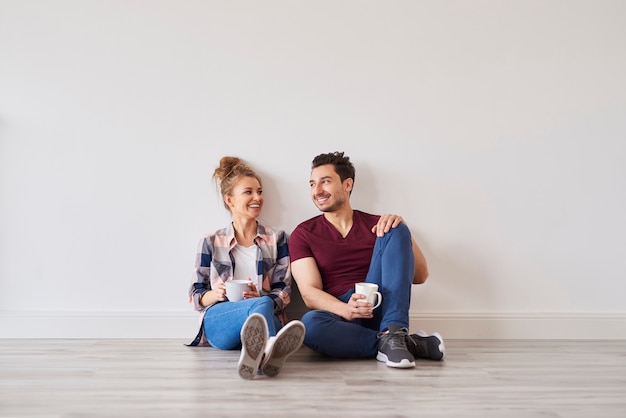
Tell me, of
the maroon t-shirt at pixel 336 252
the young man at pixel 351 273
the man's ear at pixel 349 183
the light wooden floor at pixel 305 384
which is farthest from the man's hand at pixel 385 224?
the light wooden floor at pixel 305 384

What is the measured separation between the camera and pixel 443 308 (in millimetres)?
2799

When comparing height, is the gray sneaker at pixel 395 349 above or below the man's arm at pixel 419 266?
below

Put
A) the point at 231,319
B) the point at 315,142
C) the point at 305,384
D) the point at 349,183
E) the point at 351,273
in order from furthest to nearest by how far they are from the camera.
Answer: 1. the point at 315,142
2. the point at 349,183
3. the point at 351,273
4. the point at 231,319
5. the point at 305,384

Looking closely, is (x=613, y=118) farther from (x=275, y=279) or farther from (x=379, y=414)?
(x=379, y=414)

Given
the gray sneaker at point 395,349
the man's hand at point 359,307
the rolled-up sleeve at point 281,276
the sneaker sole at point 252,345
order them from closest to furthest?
1. the sneaker sole at point 252,345
2. the gray sneaker at point 395,349
3. the man's hand at point 359,307
4. the rolled-up sleeve at point 281,276

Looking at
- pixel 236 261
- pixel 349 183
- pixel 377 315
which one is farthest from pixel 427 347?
pixel 236 261

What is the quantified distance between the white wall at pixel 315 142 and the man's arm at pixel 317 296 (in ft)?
0.96

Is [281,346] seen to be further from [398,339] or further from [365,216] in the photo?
[365,216]

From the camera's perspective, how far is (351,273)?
8.43 feet

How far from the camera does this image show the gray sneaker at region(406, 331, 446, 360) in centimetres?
221

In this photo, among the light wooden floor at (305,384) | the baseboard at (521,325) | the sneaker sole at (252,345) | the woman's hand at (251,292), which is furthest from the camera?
the baseboard at (521,325)

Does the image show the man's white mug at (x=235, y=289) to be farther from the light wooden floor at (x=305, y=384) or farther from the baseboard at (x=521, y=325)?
the baseboard at (x=521, y=325)

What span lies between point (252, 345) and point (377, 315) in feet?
2.30

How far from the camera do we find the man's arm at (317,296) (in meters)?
2.22
